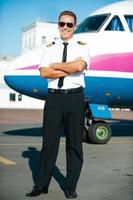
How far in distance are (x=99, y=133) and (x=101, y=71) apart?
1678 millimetres

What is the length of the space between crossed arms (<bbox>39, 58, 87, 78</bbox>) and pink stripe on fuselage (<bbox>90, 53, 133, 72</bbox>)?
18.1 ft

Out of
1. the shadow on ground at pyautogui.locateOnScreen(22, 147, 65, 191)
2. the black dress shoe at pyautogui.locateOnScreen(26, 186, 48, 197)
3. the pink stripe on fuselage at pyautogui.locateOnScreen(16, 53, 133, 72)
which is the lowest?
the shadow on ground at pyautogui.locateOnScreen(22, 147, 65, 191)

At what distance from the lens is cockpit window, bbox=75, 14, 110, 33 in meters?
12.6

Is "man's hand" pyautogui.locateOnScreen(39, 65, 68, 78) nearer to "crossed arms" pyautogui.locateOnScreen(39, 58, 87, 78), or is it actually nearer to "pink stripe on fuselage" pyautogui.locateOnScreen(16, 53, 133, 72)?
"crossed arms" pyautogui.locateOnScreen(39, 58, 87, 78)

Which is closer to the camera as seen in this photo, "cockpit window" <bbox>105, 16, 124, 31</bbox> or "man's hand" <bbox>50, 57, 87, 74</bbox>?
"man's hand" <bbox>50, 57, 87, 74</bbox>

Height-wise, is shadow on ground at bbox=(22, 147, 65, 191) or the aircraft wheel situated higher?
the aircraft wheel

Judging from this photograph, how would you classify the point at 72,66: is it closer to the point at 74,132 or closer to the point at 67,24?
the point at 67,24

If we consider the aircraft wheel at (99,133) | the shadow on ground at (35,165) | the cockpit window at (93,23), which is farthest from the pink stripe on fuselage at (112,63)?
the shadow on ground at (35,165)

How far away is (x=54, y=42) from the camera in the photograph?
20.7 ft

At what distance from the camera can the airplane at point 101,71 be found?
38.0ft

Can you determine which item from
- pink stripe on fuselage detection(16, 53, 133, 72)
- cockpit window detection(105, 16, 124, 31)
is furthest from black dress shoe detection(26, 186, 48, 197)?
cockpit window detection(105, 16, 124, 31)

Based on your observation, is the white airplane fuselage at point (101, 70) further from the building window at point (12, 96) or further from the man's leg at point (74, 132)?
the building window at point (12, 96)

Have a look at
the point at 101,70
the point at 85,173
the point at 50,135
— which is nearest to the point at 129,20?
the point at 101,70

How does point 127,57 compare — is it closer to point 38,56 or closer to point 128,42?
point 128,42
